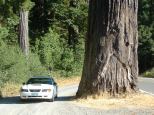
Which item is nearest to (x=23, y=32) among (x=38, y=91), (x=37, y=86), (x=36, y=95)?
(x=37, y=86)

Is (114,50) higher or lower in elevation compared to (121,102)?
higher

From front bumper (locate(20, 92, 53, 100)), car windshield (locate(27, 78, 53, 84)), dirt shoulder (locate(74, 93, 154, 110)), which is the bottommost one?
dirt shoulder (locate(74, 93, 154, 110))

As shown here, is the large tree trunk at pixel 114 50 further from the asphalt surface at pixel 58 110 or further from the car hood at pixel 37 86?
the asphalt surface at pixel 58 110

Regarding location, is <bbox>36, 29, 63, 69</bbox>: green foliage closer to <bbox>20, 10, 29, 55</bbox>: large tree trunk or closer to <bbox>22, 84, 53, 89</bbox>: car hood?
<bbox>20, 10, 29, 55</bbox>: large tree trunk

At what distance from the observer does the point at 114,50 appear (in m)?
27.7

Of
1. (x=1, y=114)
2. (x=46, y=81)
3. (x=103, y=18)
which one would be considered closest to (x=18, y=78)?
(x=46, y=81)

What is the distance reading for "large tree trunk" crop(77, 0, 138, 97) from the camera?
27.5 meters

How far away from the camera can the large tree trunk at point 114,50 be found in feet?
90.2

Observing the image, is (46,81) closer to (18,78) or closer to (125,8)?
(125,8)

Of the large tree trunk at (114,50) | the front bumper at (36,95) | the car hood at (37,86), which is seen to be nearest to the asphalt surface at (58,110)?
the front bumper at (36,95)

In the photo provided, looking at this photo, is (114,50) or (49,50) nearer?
(114,50)

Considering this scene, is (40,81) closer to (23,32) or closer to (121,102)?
(121,102)

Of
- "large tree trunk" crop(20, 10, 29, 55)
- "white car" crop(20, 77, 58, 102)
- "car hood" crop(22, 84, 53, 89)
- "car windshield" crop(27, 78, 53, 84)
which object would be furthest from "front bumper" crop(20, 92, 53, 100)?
"large tree trunk" crop(20, 10, 29, 55)

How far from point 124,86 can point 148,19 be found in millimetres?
60631
